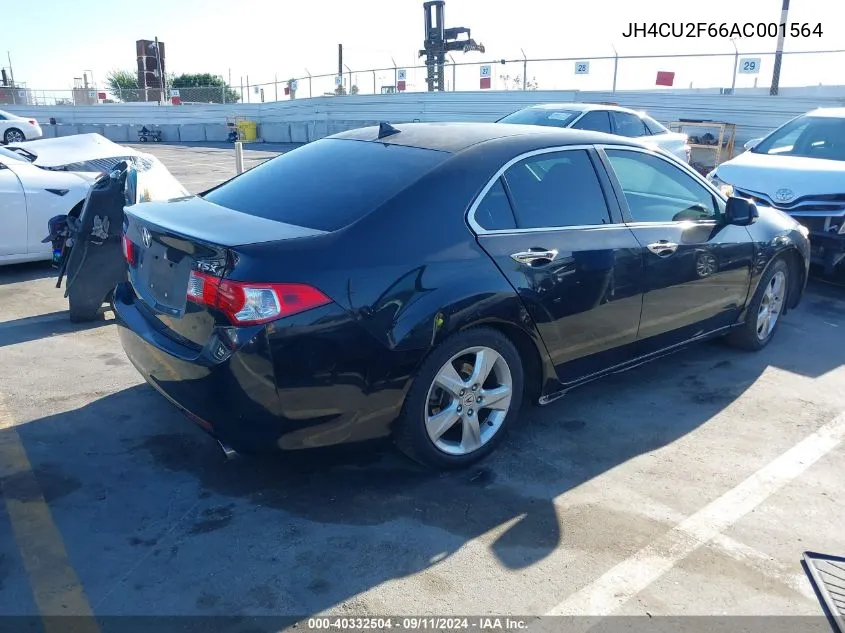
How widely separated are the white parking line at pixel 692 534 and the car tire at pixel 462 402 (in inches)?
38.8

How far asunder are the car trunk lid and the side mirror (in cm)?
304

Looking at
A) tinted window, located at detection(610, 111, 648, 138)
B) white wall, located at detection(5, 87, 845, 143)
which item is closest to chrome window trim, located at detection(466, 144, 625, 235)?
tinted window, located at detection(610, 111, 648, 138)

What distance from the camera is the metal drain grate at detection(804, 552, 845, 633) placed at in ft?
8.98

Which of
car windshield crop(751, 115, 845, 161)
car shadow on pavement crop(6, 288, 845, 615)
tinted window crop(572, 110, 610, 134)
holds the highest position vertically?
tinted window crop(572, 110, 610, 134)

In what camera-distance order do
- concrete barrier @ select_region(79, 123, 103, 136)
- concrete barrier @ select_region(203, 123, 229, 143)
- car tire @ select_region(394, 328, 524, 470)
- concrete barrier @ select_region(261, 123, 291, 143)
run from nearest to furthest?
car tire @ select_region(394, 328, 524, 470)
concrete barrier @ select_region(261, 123, 291, 143)
concrete barrier @ select_region(203, 123, 229, 143)
concrete barrier @ select_region(79, 123, 103, 136)

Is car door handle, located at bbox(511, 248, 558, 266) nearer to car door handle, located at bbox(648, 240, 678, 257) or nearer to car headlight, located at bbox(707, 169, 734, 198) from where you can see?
car door handle, located at bbox(648, 240, 678, 257)

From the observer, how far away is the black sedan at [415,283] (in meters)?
3.05

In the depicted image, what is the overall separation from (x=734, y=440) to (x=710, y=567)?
1330 mm

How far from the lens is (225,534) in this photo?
10.3ft

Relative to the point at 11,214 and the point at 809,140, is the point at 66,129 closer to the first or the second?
the point at 11,214

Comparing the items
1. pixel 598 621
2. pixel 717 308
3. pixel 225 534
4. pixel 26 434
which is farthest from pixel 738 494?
pixel 26 434

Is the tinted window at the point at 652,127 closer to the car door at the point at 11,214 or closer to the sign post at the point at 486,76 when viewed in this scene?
the car door at the point at 11,214

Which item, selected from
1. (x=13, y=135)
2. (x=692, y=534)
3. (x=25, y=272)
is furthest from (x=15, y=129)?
(x=692, y=534)

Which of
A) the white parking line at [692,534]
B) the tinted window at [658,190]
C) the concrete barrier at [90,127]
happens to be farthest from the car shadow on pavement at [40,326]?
the concrete barrier at [90,127]
